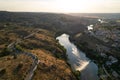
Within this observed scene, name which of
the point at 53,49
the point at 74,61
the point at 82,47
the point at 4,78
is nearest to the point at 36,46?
the point at 53,49

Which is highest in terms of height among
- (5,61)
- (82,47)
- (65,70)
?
(5,61)

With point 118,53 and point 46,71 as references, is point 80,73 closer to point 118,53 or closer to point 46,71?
point 46,71

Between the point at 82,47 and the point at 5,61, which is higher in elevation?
the point at 5,61

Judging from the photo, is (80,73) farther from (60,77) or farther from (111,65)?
(111,65)

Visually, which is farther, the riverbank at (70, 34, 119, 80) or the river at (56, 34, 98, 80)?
the riverbank at (70, 34, 119, 80)

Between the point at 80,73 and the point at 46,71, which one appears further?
the point at 80,73

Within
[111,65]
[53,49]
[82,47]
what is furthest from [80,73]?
[82,47]

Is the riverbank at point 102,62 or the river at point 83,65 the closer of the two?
the river at point 83,65

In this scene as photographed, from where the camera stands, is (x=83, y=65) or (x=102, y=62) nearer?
(x=83, y=65)

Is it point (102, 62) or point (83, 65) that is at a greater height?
point (83, 65)

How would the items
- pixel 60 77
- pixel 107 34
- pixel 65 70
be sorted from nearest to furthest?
pixel 60 77 → pixel 65 70 → pixel 107 34

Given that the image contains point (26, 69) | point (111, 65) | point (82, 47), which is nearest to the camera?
point (26, 69)
